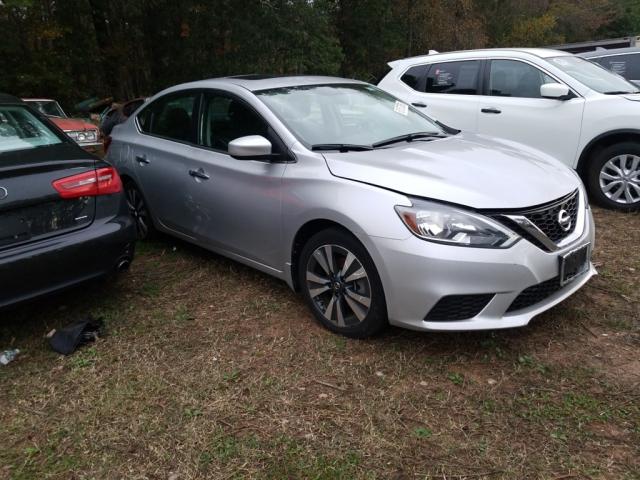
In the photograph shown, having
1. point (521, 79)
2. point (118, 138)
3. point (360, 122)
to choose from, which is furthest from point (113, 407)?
point (521, 79)

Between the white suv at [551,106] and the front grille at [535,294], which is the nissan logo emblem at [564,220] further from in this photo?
the white suv at [551,106]

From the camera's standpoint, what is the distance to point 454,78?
655 cm

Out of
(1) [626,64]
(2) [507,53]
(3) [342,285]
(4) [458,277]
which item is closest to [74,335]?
(3) [342,285]

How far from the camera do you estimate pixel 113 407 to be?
2812mm

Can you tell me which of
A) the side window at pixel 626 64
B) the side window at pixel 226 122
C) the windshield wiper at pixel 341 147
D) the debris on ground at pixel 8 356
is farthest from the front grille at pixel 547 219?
the side window at pixel 626 64

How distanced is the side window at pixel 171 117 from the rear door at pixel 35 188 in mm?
938

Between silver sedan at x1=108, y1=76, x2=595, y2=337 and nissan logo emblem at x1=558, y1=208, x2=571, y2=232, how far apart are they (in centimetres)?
1

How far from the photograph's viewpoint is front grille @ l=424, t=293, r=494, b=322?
2834mm

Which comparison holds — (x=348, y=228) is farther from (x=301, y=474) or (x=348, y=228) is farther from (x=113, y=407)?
(x=113, y=407)

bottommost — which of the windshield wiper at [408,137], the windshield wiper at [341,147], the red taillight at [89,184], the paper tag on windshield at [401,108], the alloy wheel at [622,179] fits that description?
the alloy wheel at [622,179]

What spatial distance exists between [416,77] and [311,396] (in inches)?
205

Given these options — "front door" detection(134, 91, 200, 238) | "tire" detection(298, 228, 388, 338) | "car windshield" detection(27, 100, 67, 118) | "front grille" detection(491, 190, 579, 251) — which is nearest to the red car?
"car windshield" detection(27, 100, 67, 118)

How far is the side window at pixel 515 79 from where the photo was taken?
5891mm

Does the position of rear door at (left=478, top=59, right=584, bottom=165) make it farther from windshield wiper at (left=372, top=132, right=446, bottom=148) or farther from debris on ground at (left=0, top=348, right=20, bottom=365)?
debris on ground at (left=0, top=348, right=20, bottom=365)
